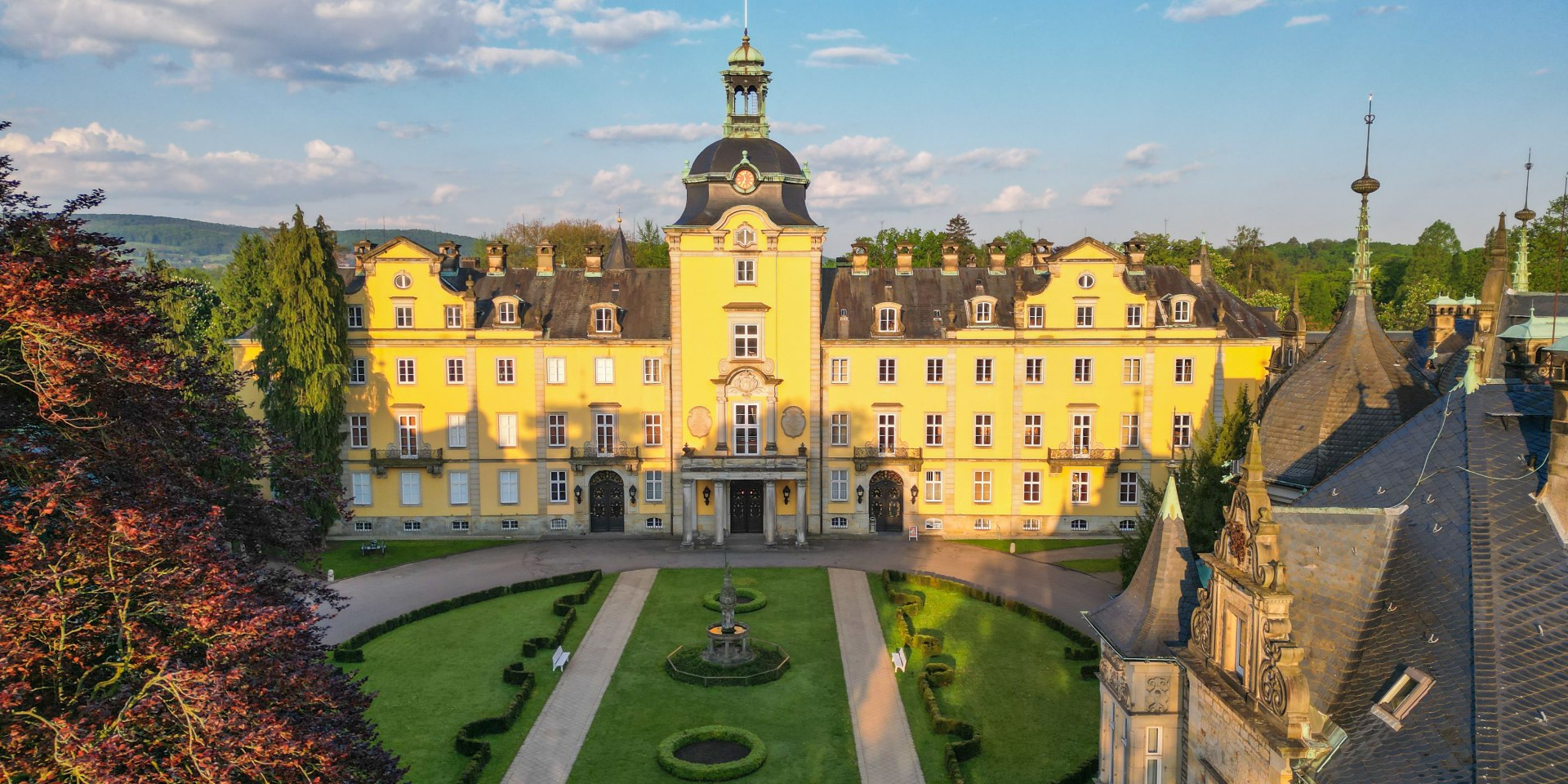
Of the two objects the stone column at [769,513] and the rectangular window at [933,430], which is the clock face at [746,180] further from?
the rectangular window at [933,430]

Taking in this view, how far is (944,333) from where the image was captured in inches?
1991

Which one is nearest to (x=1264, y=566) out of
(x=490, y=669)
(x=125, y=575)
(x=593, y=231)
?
(x=125, y=575)

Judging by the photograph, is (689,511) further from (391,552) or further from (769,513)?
(391,552)

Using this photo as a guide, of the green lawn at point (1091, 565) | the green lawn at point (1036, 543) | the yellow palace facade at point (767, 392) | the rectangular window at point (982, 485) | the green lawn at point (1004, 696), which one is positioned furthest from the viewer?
the rectangular window at point (982, 485)

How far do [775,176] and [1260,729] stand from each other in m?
38.5

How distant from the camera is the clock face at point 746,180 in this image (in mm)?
49125

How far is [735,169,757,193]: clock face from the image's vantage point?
49125 millimetres

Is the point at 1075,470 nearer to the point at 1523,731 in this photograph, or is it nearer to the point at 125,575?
the point at 1523,731

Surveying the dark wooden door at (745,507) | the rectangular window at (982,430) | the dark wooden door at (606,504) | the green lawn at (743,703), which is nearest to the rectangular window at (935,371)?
the rectangular window at (982,430)

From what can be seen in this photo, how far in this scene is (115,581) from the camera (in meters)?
11.7

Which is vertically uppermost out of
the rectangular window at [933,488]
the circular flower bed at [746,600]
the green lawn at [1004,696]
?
the rectangular window at [933,488]

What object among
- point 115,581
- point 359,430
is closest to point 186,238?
point 359,430

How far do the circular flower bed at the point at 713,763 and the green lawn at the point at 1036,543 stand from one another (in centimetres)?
2482

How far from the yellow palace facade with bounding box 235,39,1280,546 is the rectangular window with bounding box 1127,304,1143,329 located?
3.7 inches
